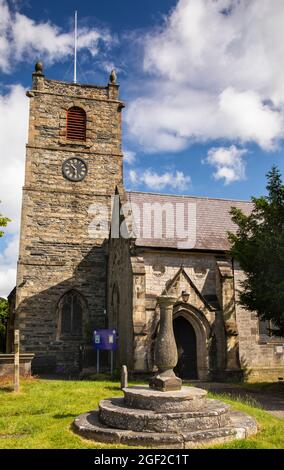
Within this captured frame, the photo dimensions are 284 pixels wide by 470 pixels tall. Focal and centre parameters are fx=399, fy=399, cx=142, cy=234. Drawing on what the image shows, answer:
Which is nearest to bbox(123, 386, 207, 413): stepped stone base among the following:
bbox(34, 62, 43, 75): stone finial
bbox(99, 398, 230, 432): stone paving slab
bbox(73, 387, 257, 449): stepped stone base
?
bbox(73, 387, 257, 449): stepped stone base

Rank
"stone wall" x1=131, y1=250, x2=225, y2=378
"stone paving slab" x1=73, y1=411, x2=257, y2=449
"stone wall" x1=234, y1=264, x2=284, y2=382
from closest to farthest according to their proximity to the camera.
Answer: "stone paving slab" x1=73, y1=411, x2=257, y2=449 → "stone wall" x1=131, y1=250, x2=225, y2=378 → "stone wall" x1=234, y1=264, x2=284, y2=382

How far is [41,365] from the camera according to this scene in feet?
69.6

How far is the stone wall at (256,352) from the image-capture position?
17.9 metres

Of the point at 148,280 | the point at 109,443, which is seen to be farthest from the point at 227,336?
the point at 109,443

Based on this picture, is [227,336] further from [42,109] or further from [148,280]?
[42,109]

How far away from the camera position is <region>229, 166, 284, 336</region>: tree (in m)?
13.0

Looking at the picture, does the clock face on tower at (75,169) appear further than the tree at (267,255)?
Yes

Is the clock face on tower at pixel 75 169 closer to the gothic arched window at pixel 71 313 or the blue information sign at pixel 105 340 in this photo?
the gothic arched window at pixel 71 313

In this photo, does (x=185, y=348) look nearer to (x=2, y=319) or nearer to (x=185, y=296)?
(x=185, y=296)

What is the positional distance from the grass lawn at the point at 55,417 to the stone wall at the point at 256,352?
748 centimetres

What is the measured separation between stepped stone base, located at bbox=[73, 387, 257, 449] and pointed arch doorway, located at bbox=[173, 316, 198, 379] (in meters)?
9.93

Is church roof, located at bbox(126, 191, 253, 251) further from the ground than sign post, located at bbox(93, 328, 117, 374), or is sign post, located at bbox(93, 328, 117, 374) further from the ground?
church roof, located at bbox(126, 191, 253, 251)

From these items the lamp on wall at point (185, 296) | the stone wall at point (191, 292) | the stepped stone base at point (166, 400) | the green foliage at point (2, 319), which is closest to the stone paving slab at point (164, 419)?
the stepped stone base at point (166, 400)

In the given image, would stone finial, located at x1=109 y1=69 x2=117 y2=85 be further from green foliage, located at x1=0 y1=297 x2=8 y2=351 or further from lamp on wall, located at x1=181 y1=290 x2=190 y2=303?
green foliage, located at x1=0 y1=297 x2=8 y2=351
